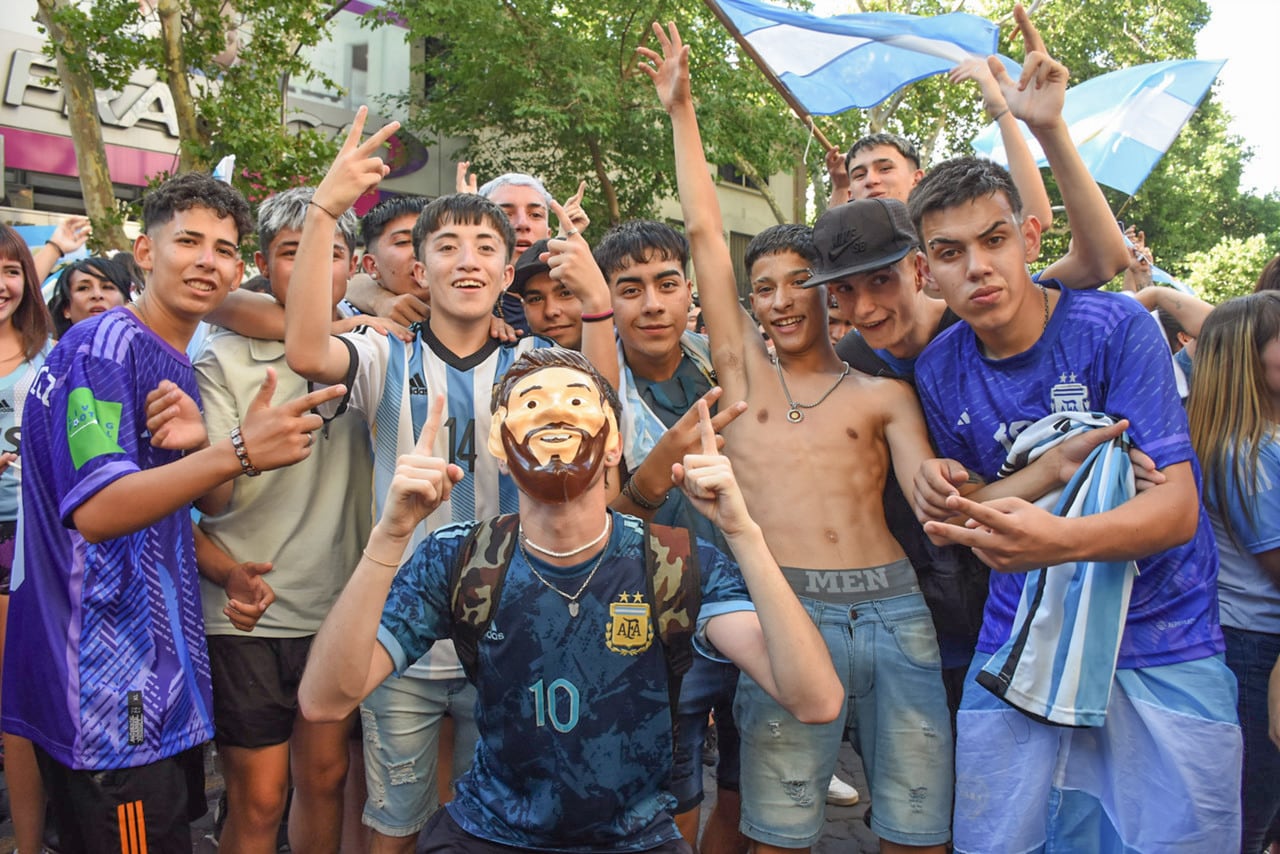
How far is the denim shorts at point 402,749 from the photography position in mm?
2785

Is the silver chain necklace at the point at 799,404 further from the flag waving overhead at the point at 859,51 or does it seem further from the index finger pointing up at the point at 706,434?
the flag waving overhead at the point at 859,51

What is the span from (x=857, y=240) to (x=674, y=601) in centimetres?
138

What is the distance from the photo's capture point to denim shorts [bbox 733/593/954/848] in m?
2.72

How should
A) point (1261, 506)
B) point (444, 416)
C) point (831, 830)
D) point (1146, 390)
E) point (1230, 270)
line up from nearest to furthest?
point (1146, 390), point (1261, 506), point (444, 416), point (831, 830), point (1230, 270)

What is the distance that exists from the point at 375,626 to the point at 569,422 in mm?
684

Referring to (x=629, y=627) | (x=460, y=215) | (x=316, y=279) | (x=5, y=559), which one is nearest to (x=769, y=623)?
(x=629, y=627)

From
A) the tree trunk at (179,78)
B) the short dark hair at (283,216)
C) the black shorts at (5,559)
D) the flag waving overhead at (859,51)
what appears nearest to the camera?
the short dark hair at (283,216)

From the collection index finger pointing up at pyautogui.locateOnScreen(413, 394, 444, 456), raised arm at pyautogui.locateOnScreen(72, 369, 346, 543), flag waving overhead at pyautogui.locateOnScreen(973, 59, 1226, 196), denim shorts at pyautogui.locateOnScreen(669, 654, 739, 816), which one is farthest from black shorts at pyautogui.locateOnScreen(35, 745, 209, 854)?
flag waving overhead at pyautogui.locateOnScreen(973, 59, 1226, 196)

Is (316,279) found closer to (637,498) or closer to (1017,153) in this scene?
(637,498)

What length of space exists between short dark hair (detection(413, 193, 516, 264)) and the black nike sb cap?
42.0 inches

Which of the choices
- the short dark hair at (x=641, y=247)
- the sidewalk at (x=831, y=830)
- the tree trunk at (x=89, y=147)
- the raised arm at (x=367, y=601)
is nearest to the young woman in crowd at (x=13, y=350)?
the sidewalk at (x=831, y=830)

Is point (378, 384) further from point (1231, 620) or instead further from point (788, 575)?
point (1231, 620)

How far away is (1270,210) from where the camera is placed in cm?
2450

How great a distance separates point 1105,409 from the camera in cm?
256
